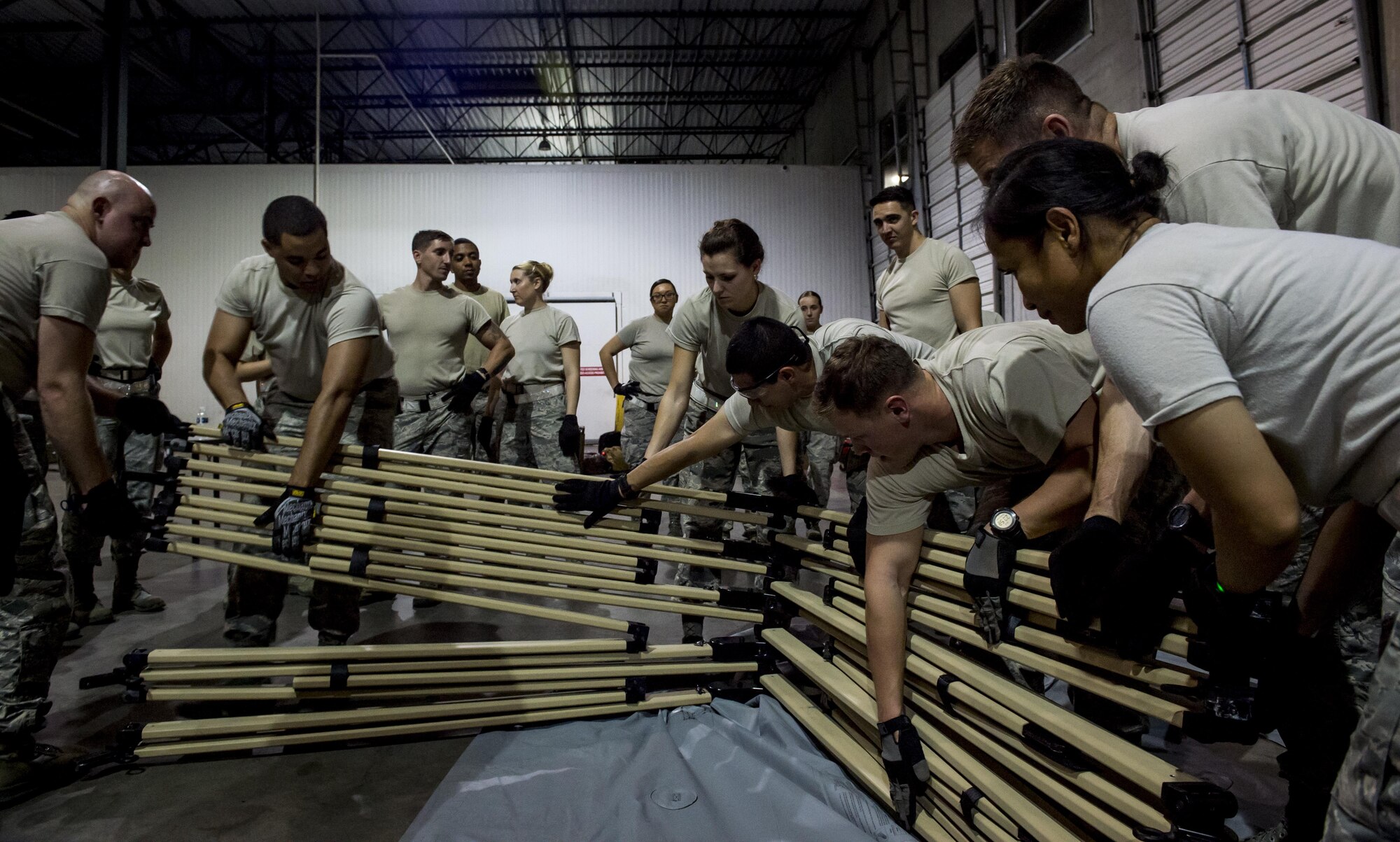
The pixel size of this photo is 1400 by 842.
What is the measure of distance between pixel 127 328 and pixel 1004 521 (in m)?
4.05

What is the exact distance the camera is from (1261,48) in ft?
14.5

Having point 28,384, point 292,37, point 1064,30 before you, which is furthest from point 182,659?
point 292,37

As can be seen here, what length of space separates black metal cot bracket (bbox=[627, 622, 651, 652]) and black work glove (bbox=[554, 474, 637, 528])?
37 centimetres

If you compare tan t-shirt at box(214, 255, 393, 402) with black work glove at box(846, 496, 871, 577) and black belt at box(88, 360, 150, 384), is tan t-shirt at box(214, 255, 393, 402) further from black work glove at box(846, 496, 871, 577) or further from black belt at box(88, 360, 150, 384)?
black work glove at box(846, 496, 871, 577)

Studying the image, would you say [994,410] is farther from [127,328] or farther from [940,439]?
[127,328]

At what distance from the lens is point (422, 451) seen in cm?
390

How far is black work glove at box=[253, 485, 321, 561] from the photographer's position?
7.13 ft

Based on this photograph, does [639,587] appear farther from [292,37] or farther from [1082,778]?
[292,37]

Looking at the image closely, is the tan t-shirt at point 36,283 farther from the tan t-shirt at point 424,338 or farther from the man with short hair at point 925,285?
the man with short hair at point 925,285

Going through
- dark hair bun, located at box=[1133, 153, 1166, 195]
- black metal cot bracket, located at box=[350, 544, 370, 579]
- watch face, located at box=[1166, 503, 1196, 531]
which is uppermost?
dark hair bun, located at box=[1133, 153, 1166, 195]

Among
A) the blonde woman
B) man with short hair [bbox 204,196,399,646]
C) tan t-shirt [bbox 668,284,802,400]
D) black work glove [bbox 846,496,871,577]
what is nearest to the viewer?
black work glove [bbox 846,496,871,577]

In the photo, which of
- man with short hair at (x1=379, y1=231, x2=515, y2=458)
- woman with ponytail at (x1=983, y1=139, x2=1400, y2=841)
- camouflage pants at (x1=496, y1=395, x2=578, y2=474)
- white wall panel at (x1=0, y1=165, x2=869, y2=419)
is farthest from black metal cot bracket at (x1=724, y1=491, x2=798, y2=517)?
white wall panel at (x1=0, y1=165, x2=869, y2=419)

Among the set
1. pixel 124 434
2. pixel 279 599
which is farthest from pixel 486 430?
pixel 279 599

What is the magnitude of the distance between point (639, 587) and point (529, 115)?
42.5 ft
